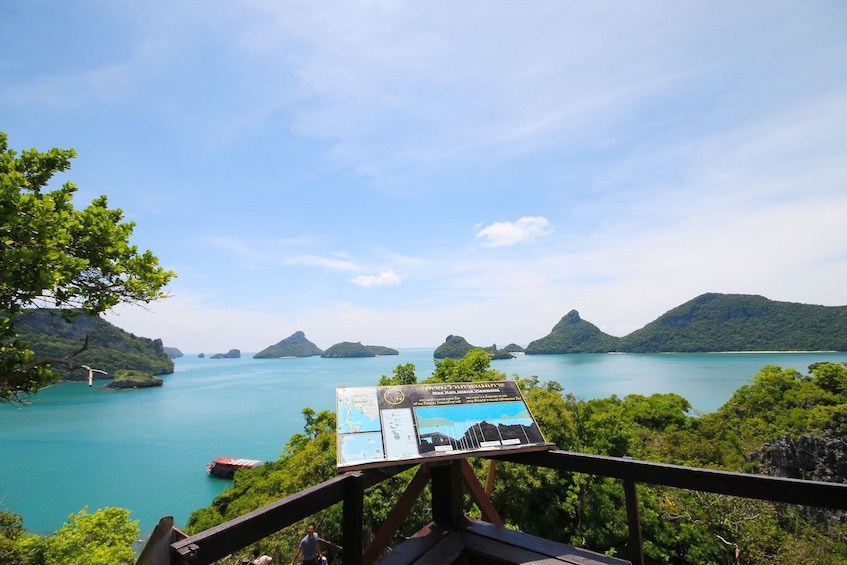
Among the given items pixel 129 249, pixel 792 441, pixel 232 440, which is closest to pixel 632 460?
pixel 129 249

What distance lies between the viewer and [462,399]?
277 centimetres

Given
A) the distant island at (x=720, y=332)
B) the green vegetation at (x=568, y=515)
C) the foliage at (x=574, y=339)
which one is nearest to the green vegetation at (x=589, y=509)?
the green vegetation at (x=568, y=515)

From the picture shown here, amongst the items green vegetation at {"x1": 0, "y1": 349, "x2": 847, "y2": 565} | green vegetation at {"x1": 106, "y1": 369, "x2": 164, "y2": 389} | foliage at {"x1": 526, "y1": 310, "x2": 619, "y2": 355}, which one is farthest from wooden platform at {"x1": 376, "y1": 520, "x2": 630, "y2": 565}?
foliage at {"x1": 526, "y1": 310, "x2": 619, "y2": 355}

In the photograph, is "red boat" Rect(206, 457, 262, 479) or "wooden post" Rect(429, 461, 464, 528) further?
"red boat" Rect(206, 457, 262, 479)

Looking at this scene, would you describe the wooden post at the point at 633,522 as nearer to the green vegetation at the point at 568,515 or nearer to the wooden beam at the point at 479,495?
the wooden beam at the point at 479,495

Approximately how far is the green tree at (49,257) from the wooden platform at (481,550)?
683 centimetres

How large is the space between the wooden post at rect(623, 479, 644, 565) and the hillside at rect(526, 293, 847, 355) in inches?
5138

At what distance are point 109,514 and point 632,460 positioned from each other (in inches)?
840

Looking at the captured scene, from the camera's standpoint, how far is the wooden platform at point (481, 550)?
239 centimetres

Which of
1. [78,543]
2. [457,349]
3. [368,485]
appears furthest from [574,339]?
[368,485]

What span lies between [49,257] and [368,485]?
703cm

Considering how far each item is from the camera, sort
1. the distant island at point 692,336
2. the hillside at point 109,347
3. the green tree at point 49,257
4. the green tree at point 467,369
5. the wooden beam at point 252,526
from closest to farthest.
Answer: the wooden beam at point 252,526, the green tree at point 49,257, the green tree at point 467,369, the hillside at point 109,347, the distant island at point 692,336

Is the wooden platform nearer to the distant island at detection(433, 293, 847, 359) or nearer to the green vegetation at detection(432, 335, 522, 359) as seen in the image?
the distant island at detection(433, 293, 847, 359)

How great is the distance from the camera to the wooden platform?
239 cm
